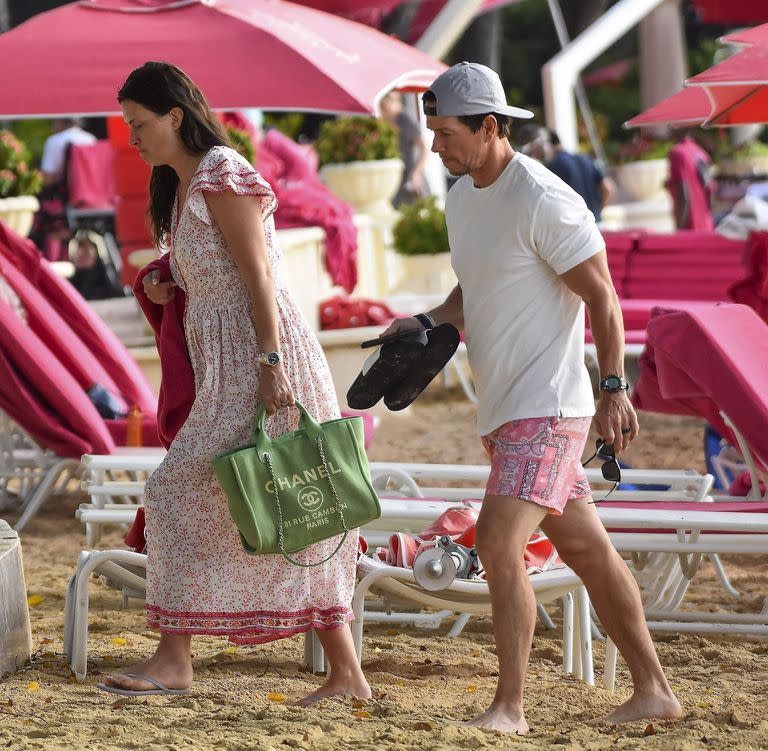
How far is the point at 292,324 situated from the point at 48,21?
3.76m

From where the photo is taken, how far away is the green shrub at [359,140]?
12031 millimetres

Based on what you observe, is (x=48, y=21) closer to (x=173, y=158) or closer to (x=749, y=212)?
(x=173, y=158)

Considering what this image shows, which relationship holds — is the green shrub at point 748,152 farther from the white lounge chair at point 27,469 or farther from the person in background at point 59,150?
the white lounge chair at point 27,469

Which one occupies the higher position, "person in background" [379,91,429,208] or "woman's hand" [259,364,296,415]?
"woman's hand" [259,364,296,415]

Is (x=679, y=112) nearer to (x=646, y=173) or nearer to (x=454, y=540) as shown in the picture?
(x=454, y=540)

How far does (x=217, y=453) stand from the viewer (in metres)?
3.68

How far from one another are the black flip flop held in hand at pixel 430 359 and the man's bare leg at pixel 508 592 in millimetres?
364

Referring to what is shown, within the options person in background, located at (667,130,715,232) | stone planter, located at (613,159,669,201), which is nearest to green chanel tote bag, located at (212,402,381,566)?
person in background, located at (667,130,715,232)

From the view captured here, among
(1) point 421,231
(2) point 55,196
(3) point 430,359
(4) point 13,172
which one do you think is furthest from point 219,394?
(2) point 55,196

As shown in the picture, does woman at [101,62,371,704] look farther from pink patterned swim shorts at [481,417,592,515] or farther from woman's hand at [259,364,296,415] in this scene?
pink patterned swim shorts at [481,417,592,515]

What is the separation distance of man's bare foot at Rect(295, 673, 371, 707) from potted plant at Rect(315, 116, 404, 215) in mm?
8544

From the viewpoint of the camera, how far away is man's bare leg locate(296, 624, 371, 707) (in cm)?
371

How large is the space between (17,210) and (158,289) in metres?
6.39

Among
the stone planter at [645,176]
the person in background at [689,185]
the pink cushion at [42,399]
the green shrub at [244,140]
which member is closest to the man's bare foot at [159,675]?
the pink cushion at [42,399]
